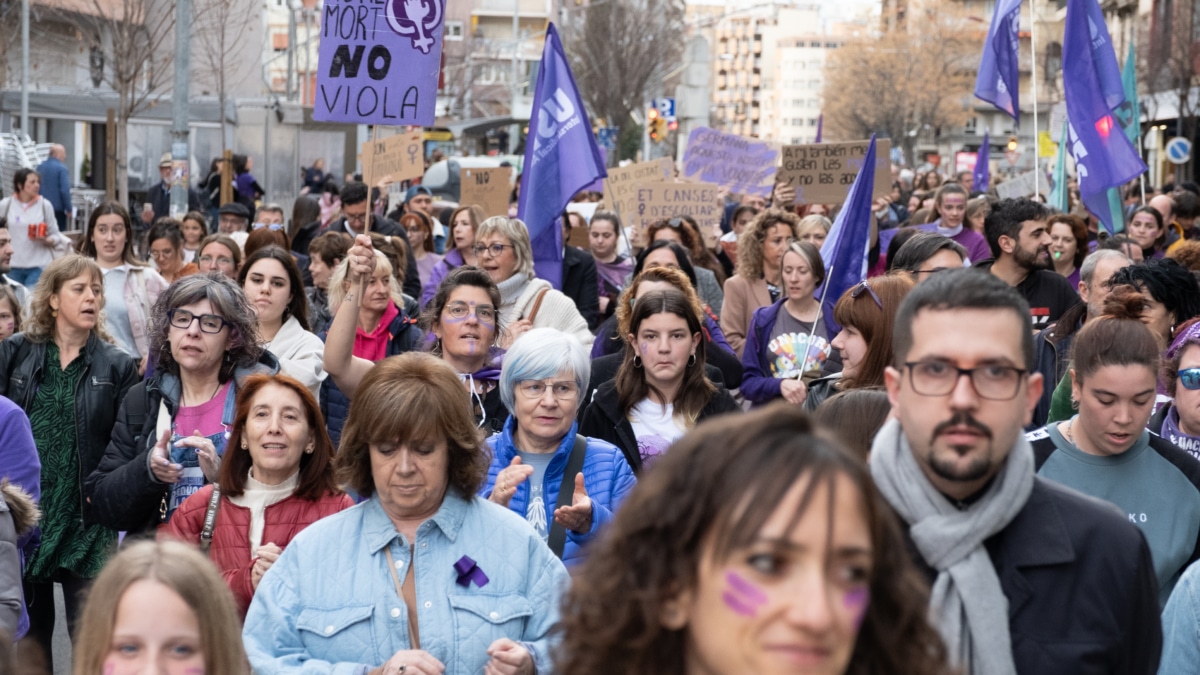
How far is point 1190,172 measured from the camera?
41.2 m

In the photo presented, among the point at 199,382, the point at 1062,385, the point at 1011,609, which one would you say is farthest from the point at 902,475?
the point at 199,382

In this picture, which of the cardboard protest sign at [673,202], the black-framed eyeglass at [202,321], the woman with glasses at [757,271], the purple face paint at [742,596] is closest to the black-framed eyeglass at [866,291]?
the black-framed eyeglass at [202,321]

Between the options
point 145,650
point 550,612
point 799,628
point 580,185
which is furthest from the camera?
point 580,185

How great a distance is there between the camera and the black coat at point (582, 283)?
1134 centimetres

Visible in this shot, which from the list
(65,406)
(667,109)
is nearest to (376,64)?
(65,406)

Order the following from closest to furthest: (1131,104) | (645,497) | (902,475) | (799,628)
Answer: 1. (799,628)
2. (645,497)
3. (902,475)
4. (1131,104)

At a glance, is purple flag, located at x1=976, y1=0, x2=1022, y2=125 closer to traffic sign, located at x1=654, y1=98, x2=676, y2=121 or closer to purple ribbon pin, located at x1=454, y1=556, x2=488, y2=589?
purple ribbon pin, located at x1=454, y1=556, x2=488, y2=589

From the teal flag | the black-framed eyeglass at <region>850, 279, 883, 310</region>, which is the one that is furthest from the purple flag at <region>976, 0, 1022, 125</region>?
the black-framed eyeglass at <region>850, 279, 883, 310</region>

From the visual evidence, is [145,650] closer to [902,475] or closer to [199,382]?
[902,475]

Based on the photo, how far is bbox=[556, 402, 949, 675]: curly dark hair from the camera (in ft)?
6.82

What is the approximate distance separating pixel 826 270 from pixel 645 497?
691 cm

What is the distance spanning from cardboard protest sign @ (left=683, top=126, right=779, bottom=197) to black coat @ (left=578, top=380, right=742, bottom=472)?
11.7 metres

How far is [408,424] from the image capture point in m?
4.15

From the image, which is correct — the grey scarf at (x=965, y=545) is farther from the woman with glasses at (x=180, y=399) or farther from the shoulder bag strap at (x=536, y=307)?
the shoulder bag strap at (x=536, y=307)
